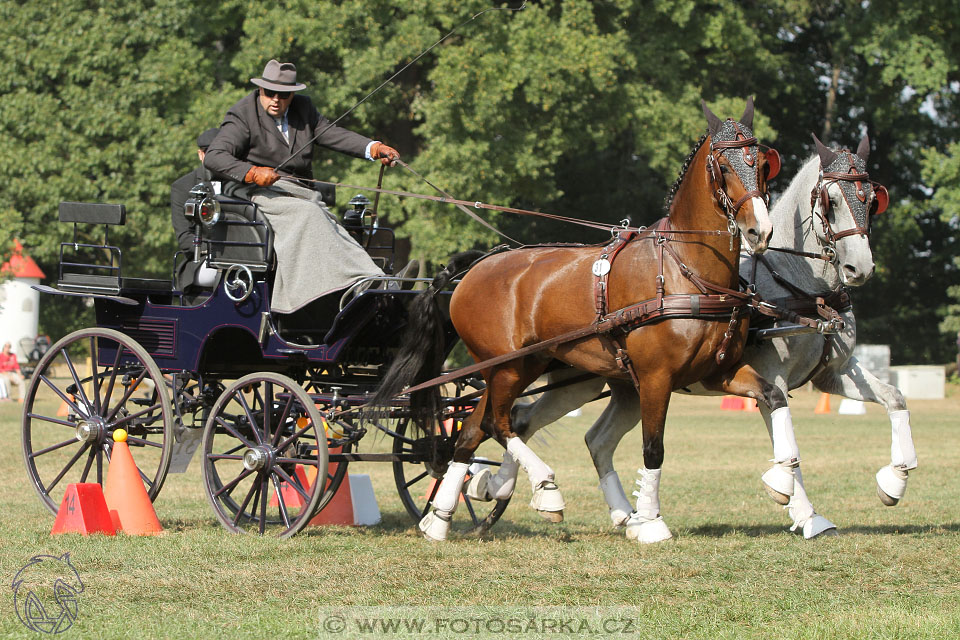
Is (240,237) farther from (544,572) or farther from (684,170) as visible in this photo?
(544,572)

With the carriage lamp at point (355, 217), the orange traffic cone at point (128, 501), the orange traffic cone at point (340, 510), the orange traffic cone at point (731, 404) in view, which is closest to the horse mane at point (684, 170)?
the carriage lamp at point (355, 217)

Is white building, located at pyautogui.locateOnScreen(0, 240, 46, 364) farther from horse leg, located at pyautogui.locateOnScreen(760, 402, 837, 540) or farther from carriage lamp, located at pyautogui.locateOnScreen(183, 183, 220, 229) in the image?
horse leg, located at pyautogui.locateOnScreen(760, 402, 837, 540)

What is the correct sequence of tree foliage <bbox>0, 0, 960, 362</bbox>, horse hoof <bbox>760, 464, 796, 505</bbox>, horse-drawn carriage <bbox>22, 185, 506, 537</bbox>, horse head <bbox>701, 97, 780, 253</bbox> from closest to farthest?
horse head <bbox>701, 97, 780, 253</bbox> → horse hoof <bbox>760, 464, 796, 505</bbox> → horse-drawn carriage <bbox>22, 185, 506, 537</bbox> → tree foliage <bbox>0, 0, 960, 362</bbox>

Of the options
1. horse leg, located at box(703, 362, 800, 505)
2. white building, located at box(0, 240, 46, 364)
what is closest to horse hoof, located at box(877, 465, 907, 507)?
horse leg, located at box(703, 362, 800, 505)

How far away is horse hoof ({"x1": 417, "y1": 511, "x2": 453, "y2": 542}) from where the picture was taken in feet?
24.2

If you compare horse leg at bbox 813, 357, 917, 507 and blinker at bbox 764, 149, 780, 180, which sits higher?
blinker at bbox 764, 149, 780, 180

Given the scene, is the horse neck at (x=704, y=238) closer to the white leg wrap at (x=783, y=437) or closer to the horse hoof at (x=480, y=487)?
the white leg wrap at (x=783, y=437)

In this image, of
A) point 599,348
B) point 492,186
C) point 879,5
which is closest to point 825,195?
point 599,348

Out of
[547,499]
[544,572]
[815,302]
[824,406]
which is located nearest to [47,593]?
[544,572]

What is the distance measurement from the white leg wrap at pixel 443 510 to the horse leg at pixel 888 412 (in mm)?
2324

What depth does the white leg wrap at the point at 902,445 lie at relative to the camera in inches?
276

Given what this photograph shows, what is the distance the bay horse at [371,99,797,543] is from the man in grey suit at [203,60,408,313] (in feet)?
2.11

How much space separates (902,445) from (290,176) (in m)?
4.06

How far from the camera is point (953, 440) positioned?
1638 cm
